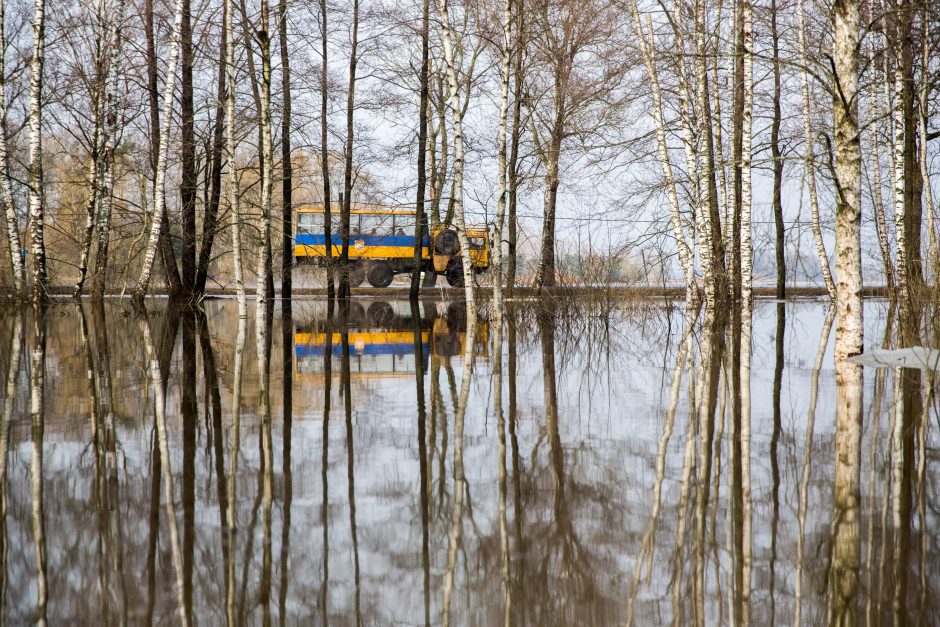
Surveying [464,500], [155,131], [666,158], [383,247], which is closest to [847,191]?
[464,500]

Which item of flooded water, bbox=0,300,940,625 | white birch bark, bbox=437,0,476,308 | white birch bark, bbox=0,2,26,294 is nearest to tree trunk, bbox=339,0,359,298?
white birch bark, bbox=0,2,26,294

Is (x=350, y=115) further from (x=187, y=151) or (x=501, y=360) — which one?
(x=501, y=360)

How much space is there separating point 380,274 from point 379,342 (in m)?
18.7

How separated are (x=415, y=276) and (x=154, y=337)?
12.4 m

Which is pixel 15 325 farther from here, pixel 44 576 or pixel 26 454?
pixel 44 576

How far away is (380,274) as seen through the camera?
27.9 metres

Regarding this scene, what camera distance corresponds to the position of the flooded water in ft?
6.79

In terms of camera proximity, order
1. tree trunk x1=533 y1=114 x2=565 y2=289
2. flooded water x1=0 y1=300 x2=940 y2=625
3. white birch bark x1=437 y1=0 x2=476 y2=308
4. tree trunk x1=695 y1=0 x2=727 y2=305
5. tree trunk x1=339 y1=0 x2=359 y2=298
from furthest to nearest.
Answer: tree trunk x1=339 y1=0 x2=359 y2=298, tree trunk x1=533 y1=114 x2=565 y2=289, tree trunk x1=695 y1=0 x2=727 y2=305, white birch bark x1=437 y1=0 x2=476 y2=308, flooded water x1=0 y1=300 x2=940 y2=625

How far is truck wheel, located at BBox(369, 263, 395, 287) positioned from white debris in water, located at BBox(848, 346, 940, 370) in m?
21.7

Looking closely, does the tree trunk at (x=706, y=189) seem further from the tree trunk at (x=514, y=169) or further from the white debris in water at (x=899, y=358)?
the white debris in water at (x=899, y=358)

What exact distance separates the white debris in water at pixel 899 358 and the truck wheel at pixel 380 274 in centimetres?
2174

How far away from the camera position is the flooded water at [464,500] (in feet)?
6.79

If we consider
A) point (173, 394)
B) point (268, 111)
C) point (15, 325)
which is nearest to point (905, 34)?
point (268, 111)

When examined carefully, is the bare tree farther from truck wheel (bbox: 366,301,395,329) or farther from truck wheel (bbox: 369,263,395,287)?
truck wheel (bbox: 369,263,395,287)
